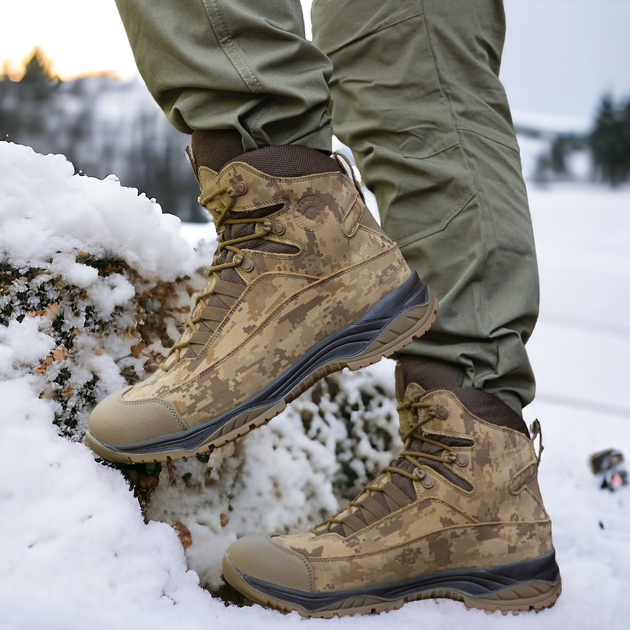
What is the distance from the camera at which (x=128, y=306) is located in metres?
1.02

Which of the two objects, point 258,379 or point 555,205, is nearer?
point 258,379

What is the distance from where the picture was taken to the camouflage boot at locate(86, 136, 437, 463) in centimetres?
82

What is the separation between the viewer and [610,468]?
169 cm

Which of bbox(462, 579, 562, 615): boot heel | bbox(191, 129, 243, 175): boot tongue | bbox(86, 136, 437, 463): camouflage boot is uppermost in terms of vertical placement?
bbox(191, 129, 243, 175): boot tongue

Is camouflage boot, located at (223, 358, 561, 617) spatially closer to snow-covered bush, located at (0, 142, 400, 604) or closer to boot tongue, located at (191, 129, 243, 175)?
snow-covered bush, located at (0, 142, 400, 604)

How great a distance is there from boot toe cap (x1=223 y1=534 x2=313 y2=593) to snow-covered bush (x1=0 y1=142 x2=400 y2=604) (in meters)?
0.12

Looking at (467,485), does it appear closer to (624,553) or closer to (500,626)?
(500,626)

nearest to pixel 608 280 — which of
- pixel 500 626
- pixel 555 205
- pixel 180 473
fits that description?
pixel 555 205

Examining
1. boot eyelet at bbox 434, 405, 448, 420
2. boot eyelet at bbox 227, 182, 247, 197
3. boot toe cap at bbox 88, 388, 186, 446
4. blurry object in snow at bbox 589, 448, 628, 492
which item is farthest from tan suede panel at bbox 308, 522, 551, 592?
blurry object in snow at bbox 589, 448, 628, 492

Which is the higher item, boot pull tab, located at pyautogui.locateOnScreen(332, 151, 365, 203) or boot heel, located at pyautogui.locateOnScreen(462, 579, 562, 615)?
boot pull tab, located at pyautogui.locateOnScreen(332, 151, 365, 203)

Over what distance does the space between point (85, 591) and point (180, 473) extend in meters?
0.33

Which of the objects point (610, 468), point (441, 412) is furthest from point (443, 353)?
point (610, 468)

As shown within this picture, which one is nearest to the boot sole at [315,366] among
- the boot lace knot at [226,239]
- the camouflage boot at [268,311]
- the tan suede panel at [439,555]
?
the camouflage boot at [268,311]

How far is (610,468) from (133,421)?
1.48 meters
